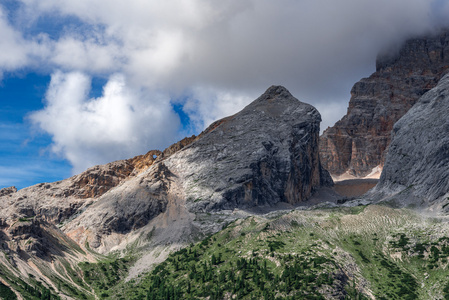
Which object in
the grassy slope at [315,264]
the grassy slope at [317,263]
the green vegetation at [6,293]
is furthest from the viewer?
the green vegetation at [6,293]

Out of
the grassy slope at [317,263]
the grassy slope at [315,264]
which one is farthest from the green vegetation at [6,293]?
the grassy slope at [317,263]

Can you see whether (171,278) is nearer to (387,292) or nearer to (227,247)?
(227,247)

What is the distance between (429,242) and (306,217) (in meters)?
49.3

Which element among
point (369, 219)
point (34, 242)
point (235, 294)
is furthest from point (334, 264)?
point (34, 242)

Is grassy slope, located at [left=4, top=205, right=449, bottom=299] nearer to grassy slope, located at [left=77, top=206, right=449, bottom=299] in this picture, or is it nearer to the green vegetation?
grassy slope, located at [left=77, top=206, right=449, bottom=299]

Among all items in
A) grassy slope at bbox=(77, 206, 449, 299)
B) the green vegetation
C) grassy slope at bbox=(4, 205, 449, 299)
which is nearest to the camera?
grassy slope at bbox=(4, 205, 449, 299)

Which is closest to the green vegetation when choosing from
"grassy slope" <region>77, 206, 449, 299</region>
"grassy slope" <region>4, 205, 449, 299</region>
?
"grassy slope" <region>4, 205, 449, 299</region>

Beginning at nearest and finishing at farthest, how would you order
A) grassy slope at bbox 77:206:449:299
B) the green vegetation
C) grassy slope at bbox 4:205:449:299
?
1. grassy slope at bbox 4:205:449:299
2. grassy slope at bbox 77:206:449:299
3. the green vegetation

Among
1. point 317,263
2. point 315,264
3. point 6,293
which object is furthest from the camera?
point 317,263

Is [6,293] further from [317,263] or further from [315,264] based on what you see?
[317,263]

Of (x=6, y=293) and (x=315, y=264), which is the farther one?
(x=315, y=264)

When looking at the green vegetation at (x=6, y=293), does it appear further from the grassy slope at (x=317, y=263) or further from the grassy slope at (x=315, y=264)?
the grassy slope at (x=317, y=263)

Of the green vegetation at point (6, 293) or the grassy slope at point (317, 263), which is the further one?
the green vegetation at point (6, 293)

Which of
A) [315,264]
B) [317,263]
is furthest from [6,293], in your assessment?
[317,263]
